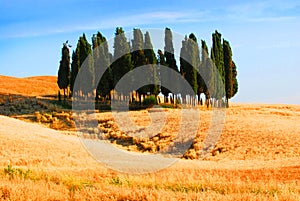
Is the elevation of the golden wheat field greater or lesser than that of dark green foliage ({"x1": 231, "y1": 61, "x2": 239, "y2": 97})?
lesser

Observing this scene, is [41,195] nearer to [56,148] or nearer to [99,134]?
[56,148]

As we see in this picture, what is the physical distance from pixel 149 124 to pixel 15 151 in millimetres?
23298

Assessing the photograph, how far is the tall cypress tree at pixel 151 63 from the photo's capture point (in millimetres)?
65250

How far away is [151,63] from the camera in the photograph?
219 feet

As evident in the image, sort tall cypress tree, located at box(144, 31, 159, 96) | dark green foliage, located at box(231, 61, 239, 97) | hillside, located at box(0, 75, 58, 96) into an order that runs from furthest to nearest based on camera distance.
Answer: hillside, located at box(0, 75, 58, 96), dark green foliage, located at box(231, 61, 239, 97), tall cypress tree, located at box(144, 31, 159, 96)

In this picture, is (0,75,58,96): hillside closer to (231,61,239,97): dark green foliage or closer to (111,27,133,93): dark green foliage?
(111,27,133,93): dark green foliage

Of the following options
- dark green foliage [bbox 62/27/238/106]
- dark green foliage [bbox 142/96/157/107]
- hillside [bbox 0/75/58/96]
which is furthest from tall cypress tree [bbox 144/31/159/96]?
hillside [bbox 0/75/58/96]

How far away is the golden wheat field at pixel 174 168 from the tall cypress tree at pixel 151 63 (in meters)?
8.61

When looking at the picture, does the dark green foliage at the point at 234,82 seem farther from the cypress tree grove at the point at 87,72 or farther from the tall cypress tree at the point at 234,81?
the cypress tree grove at the point at 87,72

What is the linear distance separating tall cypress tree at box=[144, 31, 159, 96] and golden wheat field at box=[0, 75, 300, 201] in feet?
28.2

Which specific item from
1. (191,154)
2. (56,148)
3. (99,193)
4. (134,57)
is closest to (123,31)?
(134,57)

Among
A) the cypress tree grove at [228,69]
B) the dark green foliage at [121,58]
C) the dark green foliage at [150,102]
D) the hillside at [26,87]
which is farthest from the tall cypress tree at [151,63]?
the hillside at [26,87]

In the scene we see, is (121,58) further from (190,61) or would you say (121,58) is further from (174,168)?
(174,168)

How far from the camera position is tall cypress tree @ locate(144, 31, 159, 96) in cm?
6525
